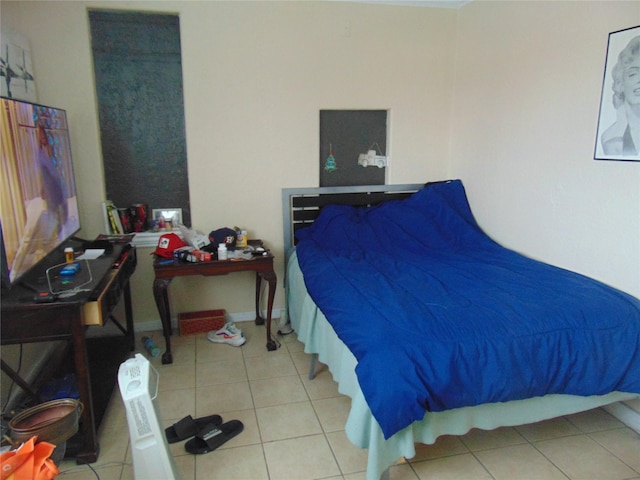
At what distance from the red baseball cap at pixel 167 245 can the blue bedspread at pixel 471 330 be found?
2.96 ft

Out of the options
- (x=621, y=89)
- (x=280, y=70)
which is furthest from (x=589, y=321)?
(x=280, y=70)

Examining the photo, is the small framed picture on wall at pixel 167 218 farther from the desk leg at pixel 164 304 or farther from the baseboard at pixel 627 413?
the baseboard at pixel 627 413

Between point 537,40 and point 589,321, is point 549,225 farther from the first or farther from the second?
point 537,40

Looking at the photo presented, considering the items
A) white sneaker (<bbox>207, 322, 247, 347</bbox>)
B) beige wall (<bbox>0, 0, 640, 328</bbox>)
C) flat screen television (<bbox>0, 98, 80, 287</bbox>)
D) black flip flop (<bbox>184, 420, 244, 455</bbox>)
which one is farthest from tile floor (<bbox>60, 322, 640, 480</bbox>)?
flat screen television (<bbox>0, 98, 80, 287</bbox>)

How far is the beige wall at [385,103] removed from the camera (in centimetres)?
255

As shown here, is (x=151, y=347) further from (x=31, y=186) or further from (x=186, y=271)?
(x=31, y=186)

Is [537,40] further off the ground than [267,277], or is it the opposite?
[537,40]

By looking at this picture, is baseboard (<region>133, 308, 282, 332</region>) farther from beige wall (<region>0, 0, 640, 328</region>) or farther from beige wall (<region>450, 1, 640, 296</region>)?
beige wall (<region>450, 1, 640, 296</region>)

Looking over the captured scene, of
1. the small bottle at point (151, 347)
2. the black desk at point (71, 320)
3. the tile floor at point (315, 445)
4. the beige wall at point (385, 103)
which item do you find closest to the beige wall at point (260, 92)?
the beige wall at point (385, 103)

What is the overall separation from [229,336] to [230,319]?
1.16ft

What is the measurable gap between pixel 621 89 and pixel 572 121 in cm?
32

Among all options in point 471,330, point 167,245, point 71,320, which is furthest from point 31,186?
point 471,330

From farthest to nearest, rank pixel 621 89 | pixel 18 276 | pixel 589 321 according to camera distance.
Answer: pixel 621 89, pixel 589 321, pixel 18 276

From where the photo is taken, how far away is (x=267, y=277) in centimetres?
303
